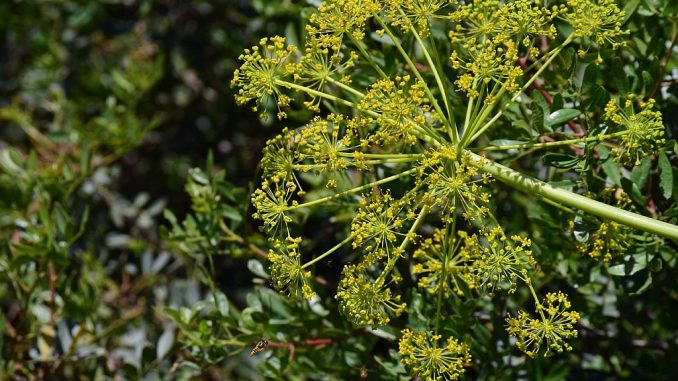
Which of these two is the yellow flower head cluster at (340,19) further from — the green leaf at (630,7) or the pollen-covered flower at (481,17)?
the green leaf at (630,7)

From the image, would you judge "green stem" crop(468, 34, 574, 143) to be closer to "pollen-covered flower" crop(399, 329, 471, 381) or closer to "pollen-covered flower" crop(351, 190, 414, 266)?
"pollen-covered flower" crop(351, 190, 414, 266)

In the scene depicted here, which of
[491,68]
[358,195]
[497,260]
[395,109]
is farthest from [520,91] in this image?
[358,195]

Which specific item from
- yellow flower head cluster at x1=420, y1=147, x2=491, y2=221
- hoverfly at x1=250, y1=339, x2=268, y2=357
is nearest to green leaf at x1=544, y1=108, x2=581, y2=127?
yellow flower head cluster at x1=420, y1=147, x2=491, y2=221

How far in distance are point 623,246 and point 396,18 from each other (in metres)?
0.84

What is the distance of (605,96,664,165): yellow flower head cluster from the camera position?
6.22ft

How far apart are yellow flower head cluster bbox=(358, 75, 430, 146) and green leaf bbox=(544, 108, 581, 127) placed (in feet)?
1.36

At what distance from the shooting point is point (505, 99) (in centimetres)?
208

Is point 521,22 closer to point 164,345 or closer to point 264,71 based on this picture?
point 264,71

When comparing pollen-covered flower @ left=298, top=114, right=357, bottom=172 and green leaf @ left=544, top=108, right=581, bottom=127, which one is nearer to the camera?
pollen-covered flower @ left=298, top=114, right=357, bottom=172

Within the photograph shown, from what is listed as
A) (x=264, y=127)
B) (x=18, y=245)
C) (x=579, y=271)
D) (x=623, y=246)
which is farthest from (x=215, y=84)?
(x=623, y=246)

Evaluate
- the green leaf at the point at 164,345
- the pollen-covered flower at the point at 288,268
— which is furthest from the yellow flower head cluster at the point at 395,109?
the green leaf at the point at 164,345

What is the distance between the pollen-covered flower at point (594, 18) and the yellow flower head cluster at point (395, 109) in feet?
1.35

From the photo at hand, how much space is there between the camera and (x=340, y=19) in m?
1.98

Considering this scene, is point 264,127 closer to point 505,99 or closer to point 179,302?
point 179,302
